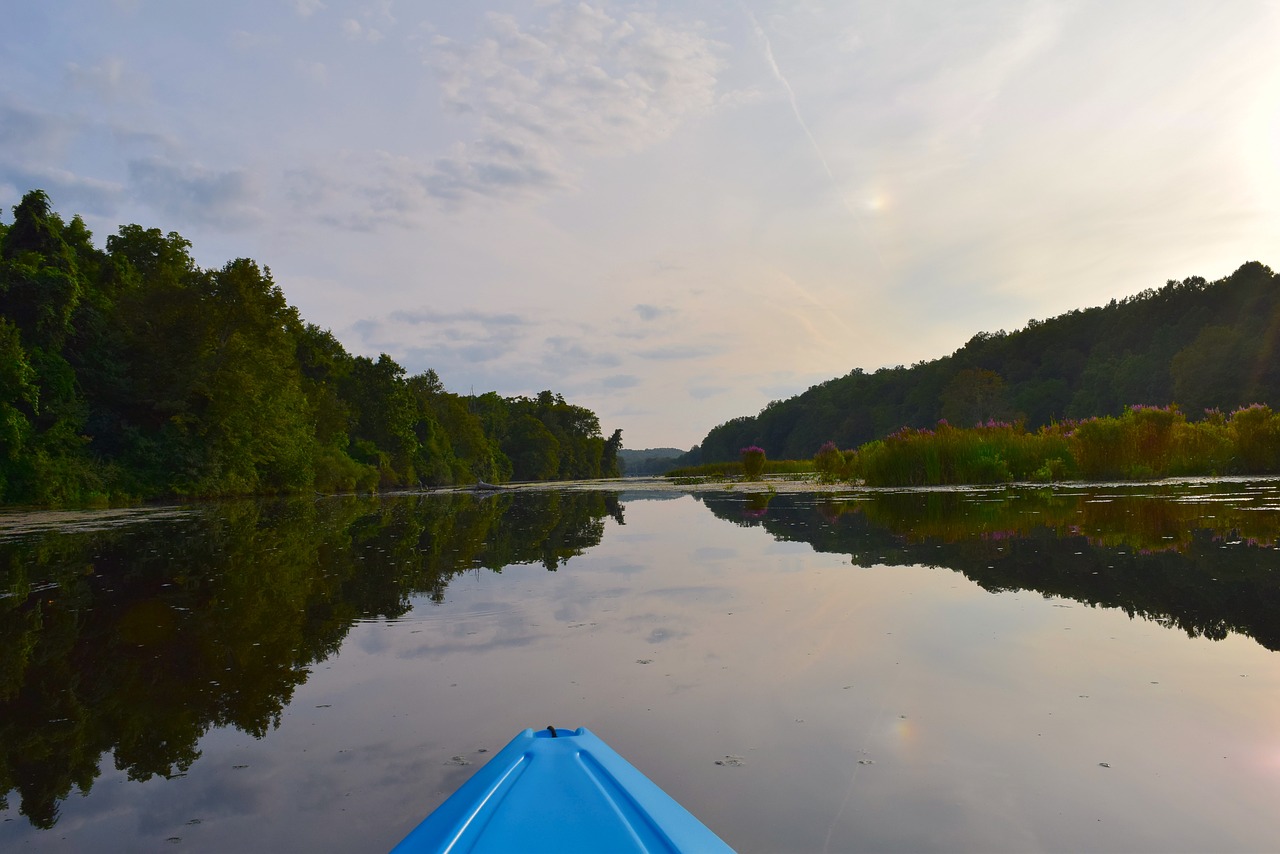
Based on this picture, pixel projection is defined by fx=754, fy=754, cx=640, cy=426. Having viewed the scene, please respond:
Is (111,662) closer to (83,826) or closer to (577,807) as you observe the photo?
(83,826)

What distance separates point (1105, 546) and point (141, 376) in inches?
1221

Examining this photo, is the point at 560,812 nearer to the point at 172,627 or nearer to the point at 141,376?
the point at 172,627

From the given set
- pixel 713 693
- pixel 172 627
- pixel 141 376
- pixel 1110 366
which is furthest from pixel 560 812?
pixel 1110 366

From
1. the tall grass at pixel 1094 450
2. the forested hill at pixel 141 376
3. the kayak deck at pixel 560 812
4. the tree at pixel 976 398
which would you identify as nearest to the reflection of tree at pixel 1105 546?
the kayak deck at pixel 560 812

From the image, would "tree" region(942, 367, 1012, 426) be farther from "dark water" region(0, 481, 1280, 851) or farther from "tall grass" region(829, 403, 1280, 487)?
"dark water" region(0, 481, 1280, 851)

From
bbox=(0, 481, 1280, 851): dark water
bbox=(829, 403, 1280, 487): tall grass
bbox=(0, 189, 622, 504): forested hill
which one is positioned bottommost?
bbox=(0, 481, 1280, 851): dark water

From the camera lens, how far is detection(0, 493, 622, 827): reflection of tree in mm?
2990

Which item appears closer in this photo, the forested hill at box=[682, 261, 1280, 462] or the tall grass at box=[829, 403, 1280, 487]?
the tall grass at box=[829, 403, 1280, 487]

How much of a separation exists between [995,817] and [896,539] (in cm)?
645

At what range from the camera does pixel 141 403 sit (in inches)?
1095

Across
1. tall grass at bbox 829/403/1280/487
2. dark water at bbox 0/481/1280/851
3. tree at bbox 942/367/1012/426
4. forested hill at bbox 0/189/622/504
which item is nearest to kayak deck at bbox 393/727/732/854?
dark water at bbox 0/481/1280/851

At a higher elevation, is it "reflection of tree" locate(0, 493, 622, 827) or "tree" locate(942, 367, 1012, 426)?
"tree" locate(942, 367, 1012, 426)

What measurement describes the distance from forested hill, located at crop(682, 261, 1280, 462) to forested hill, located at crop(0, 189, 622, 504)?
148 feet

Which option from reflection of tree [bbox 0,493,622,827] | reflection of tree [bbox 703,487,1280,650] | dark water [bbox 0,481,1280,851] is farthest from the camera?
reflection of tree [bbox 703,487,1280,650]
